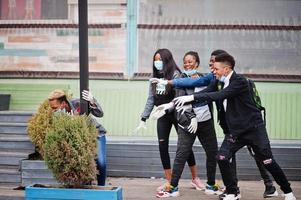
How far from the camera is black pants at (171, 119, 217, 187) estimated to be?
22.7 feet

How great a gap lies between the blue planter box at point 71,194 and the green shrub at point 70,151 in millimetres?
164

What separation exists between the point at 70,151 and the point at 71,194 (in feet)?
1.45

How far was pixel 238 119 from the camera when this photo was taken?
635cm

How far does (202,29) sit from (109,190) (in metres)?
4.18

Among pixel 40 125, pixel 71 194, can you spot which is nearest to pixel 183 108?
pixel 71 194

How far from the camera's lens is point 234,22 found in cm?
900

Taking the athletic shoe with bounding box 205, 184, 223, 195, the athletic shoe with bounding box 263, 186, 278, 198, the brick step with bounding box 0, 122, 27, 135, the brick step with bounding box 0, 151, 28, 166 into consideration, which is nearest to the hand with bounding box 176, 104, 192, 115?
the athletic shoe with bounding box 205, 184, 223, 195

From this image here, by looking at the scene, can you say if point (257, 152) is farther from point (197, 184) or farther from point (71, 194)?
point (71, 194)

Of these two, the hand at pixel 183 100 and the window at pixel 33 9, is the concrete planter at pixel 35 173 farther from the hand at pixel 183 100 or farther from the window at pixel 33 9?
the window at pixel 33 9

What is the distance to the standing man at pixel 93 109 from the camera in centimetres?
627

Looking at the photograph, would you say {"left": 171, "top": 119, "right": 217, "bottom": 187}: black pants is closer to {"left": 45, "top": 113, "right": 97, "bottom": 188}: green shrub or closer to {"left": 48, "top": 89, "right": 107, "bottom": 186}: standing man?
{"left": 48, "top": 89, "right": 107, "bottom": 186}: standing man

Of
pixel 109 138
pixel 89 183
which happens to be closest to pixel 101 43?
pixel 109 138

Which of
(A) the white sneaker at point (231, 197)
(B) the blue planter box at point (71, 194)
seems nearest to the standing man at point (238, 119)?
(A) the white sneaker at point (231, 197)

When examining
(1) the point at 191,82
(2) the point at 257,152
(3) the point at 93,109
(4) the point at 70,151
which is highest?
(1) the point at 191,82
